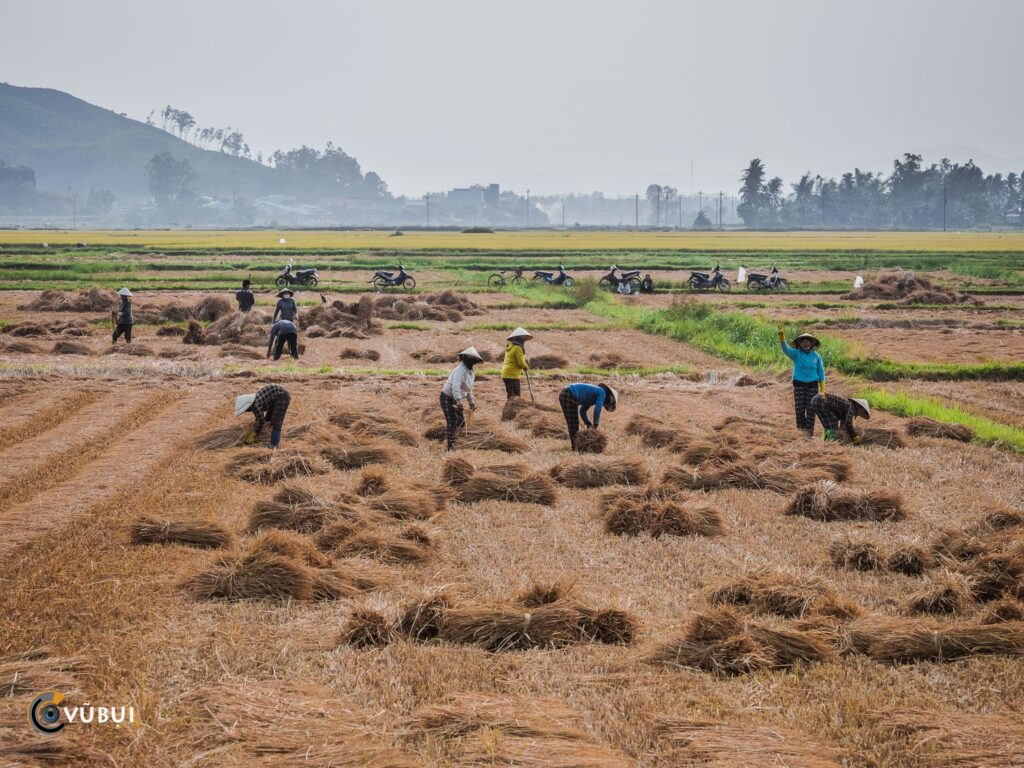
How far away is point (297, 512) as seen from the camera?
9.38 metres

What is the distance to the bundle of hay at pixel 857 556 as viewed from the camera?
8242 millimetres

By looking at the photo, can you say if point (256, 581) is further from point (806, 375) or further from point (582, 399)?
point (806, 375)

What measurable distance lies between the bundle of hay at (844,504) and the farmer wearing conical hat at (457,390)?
4.24 meters

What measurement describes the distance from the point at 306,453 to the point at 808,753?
25.9ft

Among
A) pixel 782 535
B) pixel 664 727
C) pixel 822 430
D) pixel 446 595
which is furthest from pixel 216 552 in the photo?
pixel 822 430

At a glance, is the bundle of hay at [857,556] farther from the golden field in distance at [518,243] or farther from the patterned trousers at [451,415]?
the golden field in distance at [518,243]

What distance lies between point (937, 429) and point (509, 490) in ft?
21.6

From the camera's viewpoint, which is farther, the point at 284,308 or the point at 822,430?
the point at 284,308

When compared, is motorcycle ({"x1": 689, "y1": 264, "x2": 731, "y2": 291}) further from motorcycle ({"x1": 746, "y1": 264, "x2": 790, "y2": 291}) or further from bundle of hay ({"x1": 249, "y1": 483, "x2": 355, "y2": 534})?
bundle of hay ({"x1": 249, "y1": 483, "x2": 355, "y2": 534})

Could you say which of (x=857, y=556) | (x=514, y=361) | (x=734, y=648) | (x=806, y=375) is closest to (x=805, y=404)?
(x=806, y=375)

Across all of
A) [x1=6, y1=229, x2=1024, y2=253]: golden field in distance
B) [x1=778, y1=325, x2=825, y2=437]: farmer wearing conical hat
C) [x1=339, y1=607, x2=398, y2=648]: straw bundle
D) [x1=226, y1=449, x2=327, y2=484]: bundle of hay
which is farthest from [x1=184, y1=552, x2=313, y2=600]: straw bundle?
[x1=6, y1=229, x2=1024, y2=253]: golden field in distance

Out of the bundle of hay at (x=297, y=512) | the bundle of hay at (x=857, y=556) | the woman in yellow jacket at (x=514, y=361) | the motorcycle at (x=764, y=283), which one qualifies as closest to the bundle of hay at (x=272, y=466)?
the bundle of hay at (x=297, y=512)

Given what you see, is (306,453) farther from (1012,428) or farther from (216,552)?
(1012,428)

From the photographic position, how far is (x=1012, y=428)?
13.9m
